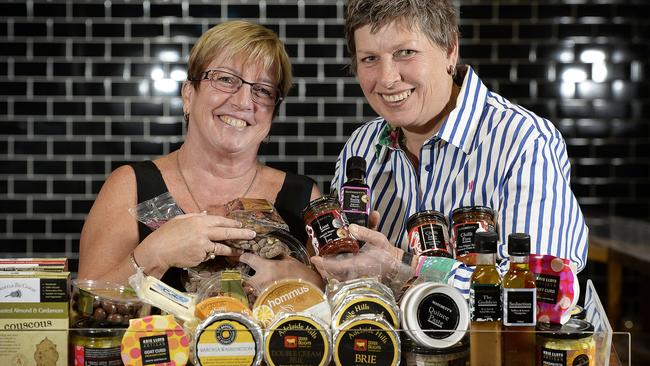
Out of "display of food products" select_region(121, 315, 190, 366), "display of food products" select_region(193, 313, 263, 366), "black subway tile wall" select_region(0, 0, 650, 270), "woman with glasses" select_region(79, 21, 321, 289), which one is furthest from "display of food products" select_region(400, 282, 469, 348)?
"black subway tile wall" select_region(0, 0, 650, 270)

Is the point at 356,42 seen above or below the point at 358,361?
above

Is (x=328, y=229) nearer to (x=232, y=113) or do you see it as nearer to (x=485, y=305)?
(x=485, y=305)

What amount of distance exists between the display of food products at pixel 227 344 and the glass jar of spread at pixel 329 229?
0.27 metres

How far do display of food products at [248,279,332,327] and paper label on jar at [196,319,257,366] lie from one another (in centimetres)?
5

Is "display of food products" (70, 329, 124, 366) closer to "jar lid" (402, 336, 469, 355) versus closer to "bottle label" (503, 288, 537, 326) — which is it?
"jar lid" (402, 336, 469, 355)

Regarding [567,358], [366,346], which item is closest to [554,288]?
[567,358]

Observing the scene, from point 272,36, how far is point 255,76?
13 cm

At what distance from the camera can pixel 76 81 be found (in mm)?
3967

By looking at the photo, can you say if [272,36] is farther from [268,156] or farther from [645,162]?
[645,162]

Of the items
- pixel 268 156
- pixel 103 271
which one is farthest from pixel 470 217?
pixel 268 156

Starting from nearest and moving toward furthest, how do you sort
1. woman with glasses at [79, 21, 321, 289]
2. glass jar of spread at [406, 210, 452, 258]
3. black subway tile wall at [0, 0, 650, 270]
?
1. glass jar of spread at [406, 210, 452, 258]
2. woman with glasses at [79, 21, 321, 289]
3. black subway tile wall at [0, 0, 650, 270]

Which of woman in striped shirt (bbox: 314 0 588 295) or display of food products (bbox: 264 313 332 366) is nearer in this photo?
display of food products (bbox: 264 313 332 366)

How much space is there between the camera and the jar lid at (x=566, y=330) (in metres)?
1.30

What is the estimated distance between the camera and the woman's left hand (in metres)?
1.56
